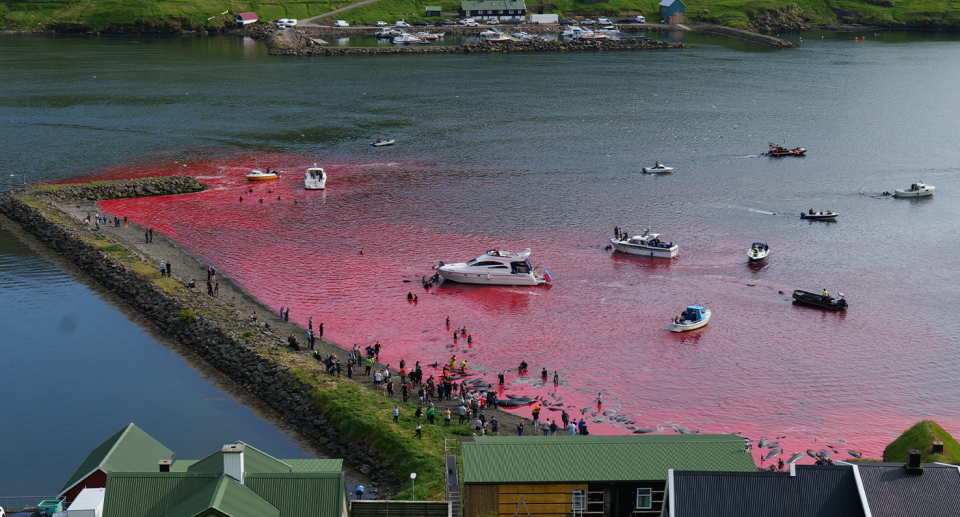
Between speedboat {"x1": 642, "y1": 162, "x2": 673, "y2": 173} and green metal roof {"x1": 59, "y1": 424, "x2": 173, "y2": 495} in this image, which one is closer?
green metal roof {"x1": 59, "y1": 424, "x2": 173, "y2": 495}

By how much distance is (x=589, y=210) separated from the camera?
93875 millimetres

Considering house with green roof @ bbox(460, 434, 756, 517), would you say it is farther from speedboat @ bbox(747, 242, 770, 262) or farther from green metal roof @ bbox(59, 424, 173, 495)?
speedboat @ bbox(747, 242, 770, 262)

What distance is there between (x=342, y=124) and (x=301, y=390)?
281 ft

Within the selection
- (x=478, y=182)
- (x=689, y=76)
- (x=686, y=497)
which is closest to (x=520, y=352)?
(x=686, y=497)

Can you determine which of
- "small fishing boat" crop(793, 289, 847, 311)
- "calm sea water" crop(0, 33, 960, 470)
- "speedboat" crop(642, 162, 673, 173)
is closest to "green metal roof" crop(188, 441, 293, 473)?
"calm sea water" crop(0, 33, 960, 470)

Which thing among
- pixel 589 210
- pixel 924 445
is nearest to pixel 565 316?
pixel 924 445

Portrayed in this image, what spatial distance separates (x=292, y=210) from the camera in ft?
300

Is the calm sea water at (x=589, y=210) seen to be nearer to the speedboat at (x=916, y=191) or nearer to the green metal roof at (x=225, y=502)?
the speedboat at (x=916, y=191)

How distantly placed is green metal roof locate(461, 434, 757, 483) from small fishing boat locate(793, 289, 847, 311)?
36.1 meters

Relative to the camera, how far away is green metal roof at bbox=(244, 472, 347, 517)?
32250mm

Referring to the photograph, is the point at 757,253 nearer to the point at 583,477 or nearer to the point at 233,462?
the point at 583,477

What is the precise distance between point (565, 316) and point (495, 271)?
8440 millimetres

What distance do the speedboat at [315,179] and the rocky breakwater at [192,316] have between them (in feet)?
50.9

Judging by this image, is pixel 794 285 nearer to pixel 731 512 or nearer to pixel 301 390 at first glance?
pixel 301 390
